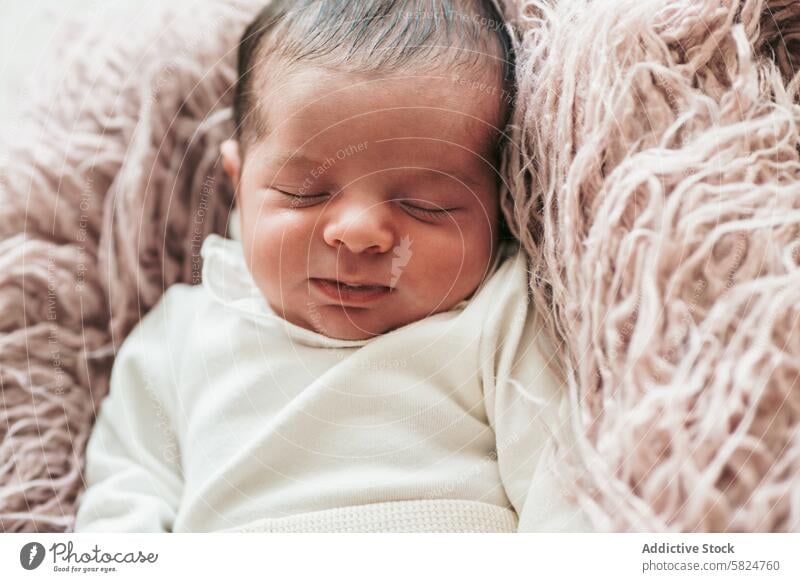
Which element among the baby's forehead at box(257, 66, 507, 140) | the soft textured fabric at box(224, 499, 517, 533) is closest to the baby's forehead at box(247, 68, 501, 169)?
the baby's forehead at box(257, 66, 507, 140)

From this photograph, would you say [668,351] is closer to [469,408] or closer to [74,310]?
[469,408]

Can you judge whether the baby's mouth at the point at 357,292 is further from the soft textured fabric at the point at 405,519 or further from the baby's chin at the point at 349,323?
the soft textured fabric at the point at 405,519

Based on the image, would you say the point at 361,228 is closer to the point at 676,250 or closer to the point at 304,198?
the point at 304,198

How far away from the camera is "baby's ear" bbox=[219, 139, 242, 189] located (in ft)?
1.77

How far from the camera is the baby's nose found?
1.55 feet

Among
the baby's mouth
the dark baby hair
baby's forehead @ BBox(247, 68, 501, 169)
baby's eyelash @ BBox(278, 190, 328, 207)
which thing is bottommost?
the baby's mouth

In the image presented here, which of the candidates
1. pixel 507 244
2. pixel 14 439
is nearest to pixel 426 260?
pixel 507 244

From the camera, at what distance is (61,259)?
0.56 m

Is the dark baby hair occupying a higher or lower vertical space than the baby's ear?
higher

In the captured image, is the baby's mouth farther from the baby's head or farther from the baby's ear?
the baby's ear

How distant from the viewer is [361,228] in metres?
0.47

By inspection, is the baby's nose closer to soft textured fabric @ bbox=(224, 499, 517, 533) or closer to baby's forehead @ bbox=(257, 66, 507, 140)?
baby's forehead @ bbox=(257, 66, 507, 140)

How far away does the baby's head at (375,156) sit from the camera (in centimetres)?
47

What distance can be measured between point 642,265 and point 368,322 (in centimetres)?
16
